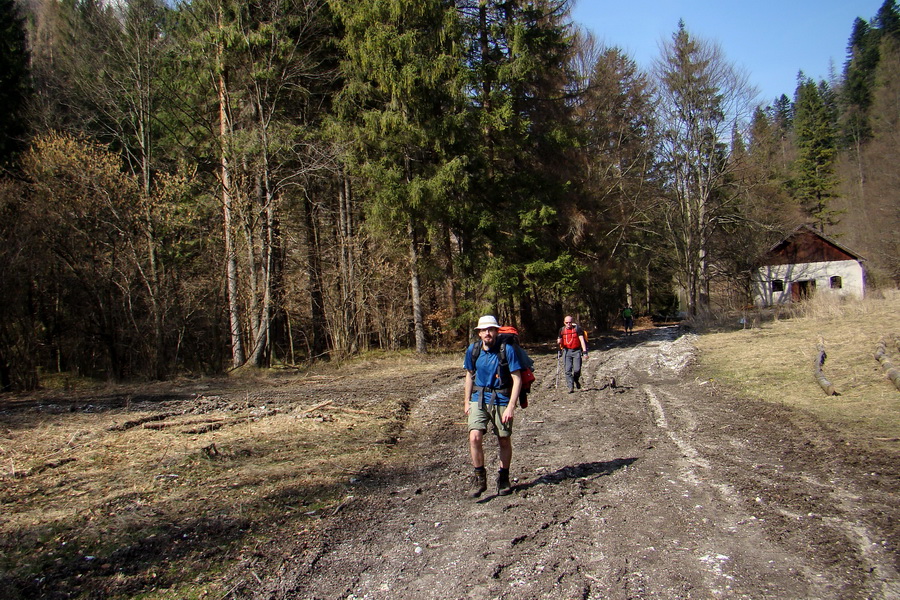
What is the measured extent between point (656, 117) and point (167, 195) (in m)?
28.4

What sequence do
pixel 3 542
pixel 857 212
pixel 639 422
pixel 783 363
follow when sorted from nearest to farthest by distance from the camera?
1. pixel 3 542
2. pixel 639 422
3. pixel 783 363
4. pixel 857 212

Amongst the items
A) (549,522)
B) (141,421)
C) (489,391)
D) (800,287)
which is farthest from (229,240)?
(800,287)

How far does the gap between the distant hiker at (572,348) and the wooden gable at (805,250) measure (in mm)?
41066

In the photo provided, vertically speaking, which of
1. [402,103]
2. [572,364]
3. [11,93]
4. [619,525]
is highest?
[11,93]

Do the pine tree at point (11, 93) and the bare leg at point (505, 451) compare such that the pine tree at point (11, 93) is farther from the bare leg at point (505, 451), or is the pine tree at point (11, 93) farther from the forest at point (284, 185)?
the bare leg at point (505, 451)

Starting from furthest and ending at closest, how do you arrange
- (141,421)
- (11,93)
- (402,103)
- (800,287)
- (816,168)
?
(816,168) → (800,287) → (11,93) → (402,103) → (141,421)

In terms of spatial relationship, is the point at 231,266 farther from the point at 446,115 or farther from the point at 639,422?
the point at 639,422

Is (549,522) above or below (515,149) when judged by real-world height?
below

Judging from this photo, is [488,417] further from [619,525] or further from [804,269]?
[804,269]

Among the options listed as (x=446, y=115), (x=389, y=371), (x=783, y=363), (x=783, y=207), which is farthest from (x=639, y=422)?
(x=783, y=207)

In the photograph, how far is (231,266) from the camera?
776 inches

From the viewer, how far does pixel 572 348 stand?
41.7 feet

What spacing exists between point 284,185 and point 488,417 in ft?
54.6

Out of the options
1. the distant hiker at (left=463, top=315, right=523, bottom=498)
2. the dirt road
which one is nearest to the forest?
the dirt road
